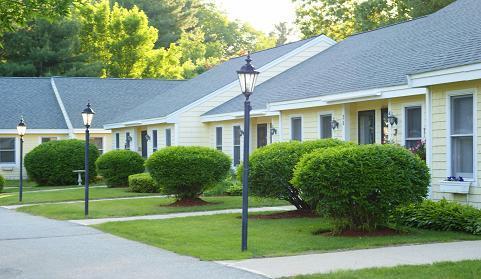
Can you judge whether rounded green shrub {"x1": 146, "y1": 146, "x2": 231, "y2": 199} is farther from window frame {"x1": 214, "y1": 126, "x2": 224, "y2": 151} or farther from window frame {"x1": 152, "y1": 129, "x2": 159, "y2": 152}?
window frame {"x1": 152, "y1": 129, "x2": 159, "y2": 152}

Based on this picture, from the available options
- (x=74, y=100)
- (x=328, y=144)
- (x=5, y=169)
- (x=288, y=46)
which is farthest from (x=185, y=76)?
(x=328, y=144)

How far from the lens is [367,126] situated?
68.0 ft

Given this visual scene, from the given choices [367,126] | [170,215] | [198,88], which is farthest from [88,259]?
[198,88]

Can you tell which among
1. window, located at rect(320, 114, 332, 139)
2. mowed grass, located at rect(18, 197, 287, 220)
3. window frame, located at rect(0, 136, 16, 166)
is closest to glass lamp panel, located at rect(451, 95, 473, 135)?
mowed grass, located at rect(18, 197, 287, 220)

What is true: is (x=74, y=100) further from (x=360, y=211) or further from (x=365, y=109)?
(x=360, y=211)

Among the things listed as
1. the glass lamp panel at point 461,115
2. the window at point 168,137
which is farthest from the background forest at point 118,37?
the glass lamp panel at point 461,115

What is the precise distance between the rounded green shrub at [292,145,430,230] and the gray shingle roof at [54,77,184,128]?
28.6 metres

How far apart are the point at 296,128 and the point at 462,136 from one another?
31.0 feet

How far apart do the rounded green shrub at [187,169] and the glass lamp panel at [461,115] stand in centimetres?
807

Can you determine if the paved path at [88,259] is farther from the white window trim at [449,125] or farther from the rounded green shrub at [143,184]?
the rounded green shrub at [143,184]

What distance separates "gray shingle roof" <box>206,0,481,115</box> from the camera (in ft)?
52.2

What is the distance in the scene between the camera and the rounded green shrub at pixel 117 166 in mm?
31281

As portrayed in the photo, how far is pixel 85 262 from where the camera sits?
11.2m

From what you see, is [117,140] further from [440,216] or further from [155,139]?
[440,216]
